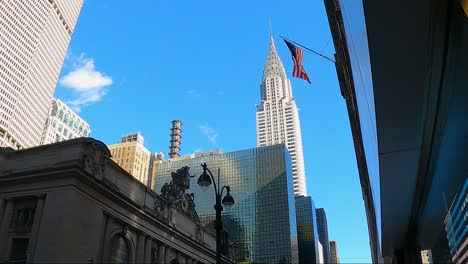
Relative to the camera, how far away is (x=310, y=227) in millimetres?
153875

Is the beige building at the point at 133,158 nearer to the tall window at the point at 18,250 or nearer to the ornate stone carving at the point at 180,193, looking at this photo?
the ornate stone carving at the point at 180,193

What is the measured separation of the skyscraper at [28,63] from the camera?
129 metres

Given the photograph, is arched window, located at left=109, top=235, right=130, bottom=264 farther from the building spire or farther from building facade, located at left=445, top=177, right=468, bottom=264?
the building spire

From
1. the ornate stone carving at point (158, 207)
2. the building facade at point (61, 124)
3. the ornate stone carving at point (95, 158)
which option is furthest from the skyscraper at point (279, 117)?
the ornate stone carving at point (95, 158)

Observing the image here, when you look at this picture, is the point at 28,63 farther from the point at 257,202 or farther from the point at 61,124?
the point at 257,202

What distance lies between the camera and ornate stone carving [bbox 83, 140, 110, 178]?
28156 millimetres

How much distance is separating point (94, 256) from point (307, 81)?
1748 centimetres

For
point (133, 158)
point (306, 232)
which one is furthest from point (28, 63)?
point (306, 232)

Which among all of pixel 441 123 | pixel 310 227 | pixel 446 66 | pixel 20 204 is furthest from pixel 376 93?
pixel 310 227

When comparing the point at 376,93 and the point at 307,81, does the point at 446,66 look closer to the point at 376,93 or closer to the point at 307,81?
the point at 376,93

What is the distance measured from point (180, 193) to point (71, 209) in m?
17.5

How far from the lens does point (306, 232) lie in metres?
152

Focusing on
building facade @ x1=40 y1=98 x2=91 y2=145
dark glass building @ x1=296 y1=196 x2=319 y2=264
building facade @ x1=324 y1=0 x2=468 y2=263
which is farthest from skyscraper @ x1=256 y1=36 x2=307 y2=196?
building facade @ x1=324 y1=0 x2=468 y2=263

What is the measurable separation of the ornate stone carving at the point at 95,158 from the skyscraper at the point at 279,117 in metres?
160
